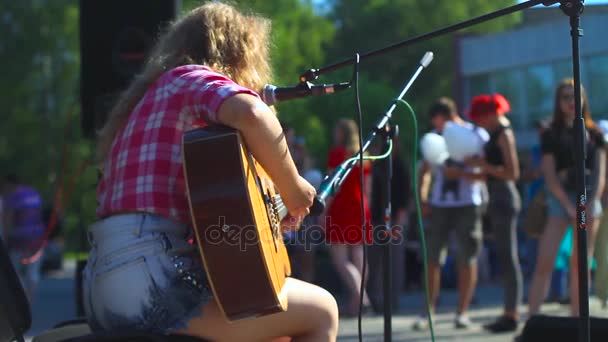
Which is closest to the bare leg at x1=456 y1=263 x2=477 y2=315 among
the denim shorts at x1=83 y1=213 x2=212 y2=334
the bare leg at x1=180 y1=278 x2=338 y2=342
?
the bare leg at x1=180 y1=278 x2=338 y2=342

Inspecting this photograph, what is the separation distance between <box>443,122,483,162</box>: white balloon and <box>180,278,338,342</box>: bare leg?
163 inches

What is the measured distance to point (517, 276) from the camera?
22.1 ft

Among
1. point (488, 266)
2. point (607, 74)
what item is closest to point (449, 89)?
point (607, 74)

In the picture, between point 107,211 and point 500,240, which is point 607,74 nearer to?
point 500,240

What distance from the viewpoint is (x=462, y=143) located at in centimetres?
688

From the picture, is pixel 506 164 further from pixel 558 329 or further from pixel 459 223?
pixel 558 329

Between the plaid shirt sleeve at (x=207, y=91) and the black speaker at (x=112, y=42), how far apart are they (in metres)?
2.95

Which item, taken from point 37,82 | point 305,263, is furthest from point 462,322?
point 37,82

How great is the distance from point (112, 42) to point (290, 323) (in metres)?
3.42

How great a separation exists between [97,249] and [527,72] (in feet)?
95.0

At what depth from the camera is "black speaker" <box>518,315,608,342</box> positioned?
3881mm

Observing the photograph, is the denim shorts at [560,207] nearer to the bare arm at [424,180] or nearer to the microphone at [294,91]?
the bare arm at [424,180]

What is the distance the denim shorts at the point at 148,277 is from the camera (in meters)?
2.68

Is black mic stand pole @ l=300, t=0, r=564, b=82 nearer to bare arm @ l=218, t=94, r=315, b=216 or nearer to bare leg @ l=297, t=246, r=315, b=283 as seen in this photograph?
bare arm @ l=218, t=94, r=315, b=216
